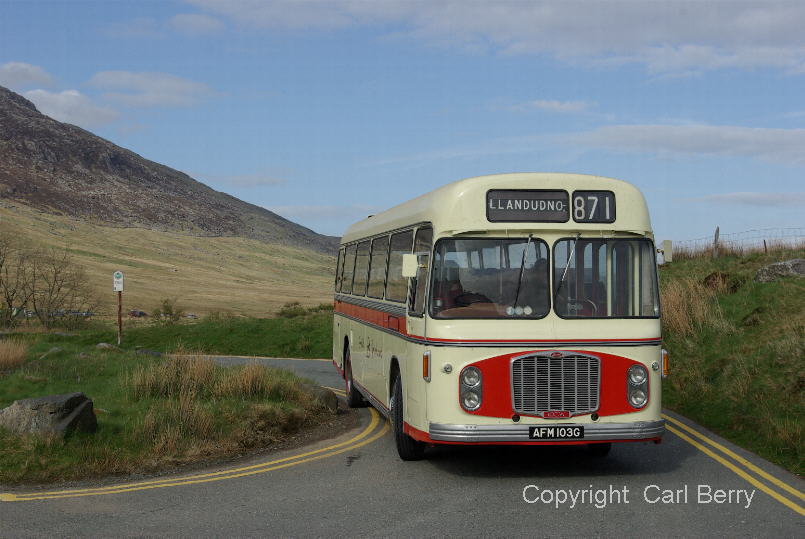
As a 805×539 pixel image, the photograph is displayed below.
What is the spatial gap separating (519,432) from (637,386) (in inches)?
52.7

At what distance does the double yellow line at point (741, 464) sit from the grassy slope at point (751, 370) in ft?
1.23

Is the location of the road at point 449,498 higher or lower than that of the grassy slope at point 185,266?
lower

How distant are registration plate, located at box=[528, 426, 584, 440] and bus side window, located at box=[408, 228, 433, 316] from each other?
1688mm

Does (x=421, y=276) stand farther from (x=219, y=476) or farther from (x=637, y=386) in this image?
(x=219, y=476)

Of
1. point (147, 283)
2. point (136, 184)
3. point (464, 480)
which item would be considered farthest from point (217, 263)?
point (464, 480)

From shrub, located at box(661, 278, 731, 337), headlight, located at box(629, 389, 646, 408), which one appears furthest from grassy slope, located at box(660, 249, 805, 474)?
headlight, located at box(629, 389, 646, 408)

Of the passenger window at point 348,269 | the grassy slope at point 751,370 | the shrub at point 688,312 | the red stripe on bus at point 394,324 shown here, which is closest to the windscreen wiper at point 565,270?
the red stripe on bus at point 394,324

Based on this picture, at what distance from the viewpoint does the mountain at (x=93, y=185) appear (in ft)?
486

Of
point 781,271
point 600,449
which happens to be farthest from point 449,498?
point 781,271

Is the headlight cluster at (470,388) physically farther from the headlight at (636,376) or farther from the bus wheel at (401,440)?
the headlight at (636,376)

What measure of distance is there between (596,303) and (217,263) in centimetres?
12692

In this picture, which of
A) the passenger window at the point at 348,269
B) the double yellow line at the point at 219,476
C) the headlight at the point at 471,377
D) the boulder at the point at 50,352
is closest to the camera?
the double yellow line at the point at 219,476

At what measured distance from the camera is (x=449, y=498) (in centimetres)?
893

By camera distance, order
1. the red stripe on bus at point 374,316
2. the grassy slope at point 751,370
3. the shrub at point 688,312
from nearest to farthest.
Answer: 1. the red stripe on bus at point 374,316
2. the grassy slope at point 751,370
3. the shrub at point 688,312
